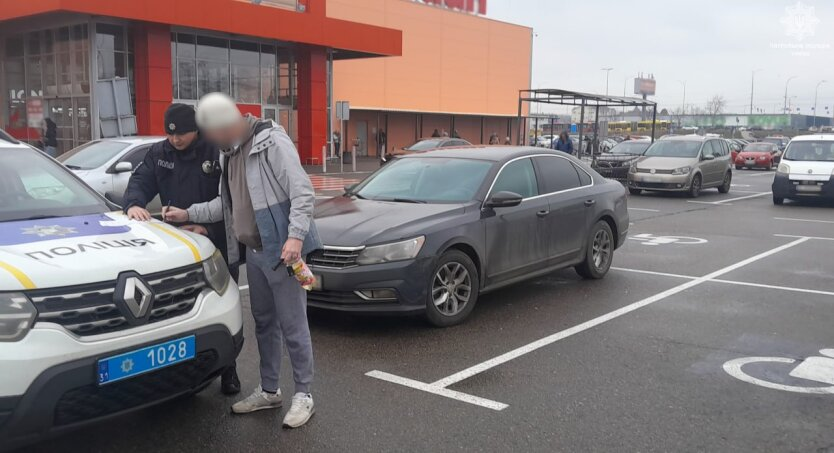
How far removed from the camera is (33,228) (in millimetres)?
3654

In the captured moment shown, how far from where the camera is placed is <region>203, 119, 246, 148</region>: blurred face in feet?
12.3

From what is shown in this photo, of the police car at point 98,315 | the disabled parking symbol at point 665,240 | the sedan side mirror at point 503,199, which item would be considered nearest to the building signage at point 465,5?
the disabled parking symbol at point 665,240


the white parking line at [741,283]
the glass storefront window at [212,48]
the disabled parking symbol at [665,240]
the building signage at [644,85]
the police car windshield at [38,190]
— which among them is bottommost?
the white parking line at [741,283]

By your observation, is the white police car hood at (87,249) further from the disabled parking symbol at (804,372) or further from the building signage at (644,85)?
the building signage at (644,85)

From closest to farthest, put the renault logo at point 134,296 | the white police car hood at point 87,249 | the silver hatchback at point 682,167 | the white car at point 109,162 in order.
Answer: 1. the white police car hood at point 87,249
2. the renault logo at point 134,296
3. the white car at point 109,162
4. the silver hatchback at point 682,167

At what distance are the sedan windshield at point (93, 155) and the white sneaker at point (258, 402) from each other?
804 centimetres

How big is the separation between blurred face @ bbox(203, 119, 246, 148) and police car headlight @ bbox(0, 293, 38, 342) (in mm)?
1262

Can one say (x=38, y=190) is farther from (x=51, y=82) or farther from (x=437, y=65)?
(x=437, y=65)

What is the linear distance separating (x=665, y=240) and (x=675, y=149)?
9.79m

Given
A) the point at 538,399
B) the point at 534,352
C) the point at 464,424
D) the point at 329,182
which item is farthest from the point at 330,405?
the point at 329,182

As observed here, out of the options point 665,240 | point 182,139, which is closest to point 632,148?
point 665,240

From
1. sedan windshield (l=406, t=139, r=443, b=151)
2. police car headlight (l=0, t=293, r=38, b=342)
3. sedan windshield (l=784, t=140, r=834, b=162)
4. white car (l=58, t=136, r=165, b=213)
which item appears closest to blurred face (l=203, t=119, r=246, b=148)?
police car headlight (l=0, t=293, r=38, b=342)

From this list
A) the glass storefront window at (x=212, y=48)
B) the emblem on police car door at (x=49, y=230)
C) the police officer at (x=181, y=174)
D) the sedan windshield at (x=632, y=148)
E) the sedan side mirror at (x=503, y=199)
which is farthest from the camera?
the glass storefront window at (x=212, y=48)

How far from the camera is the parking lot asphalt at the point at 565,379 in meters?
3.89
